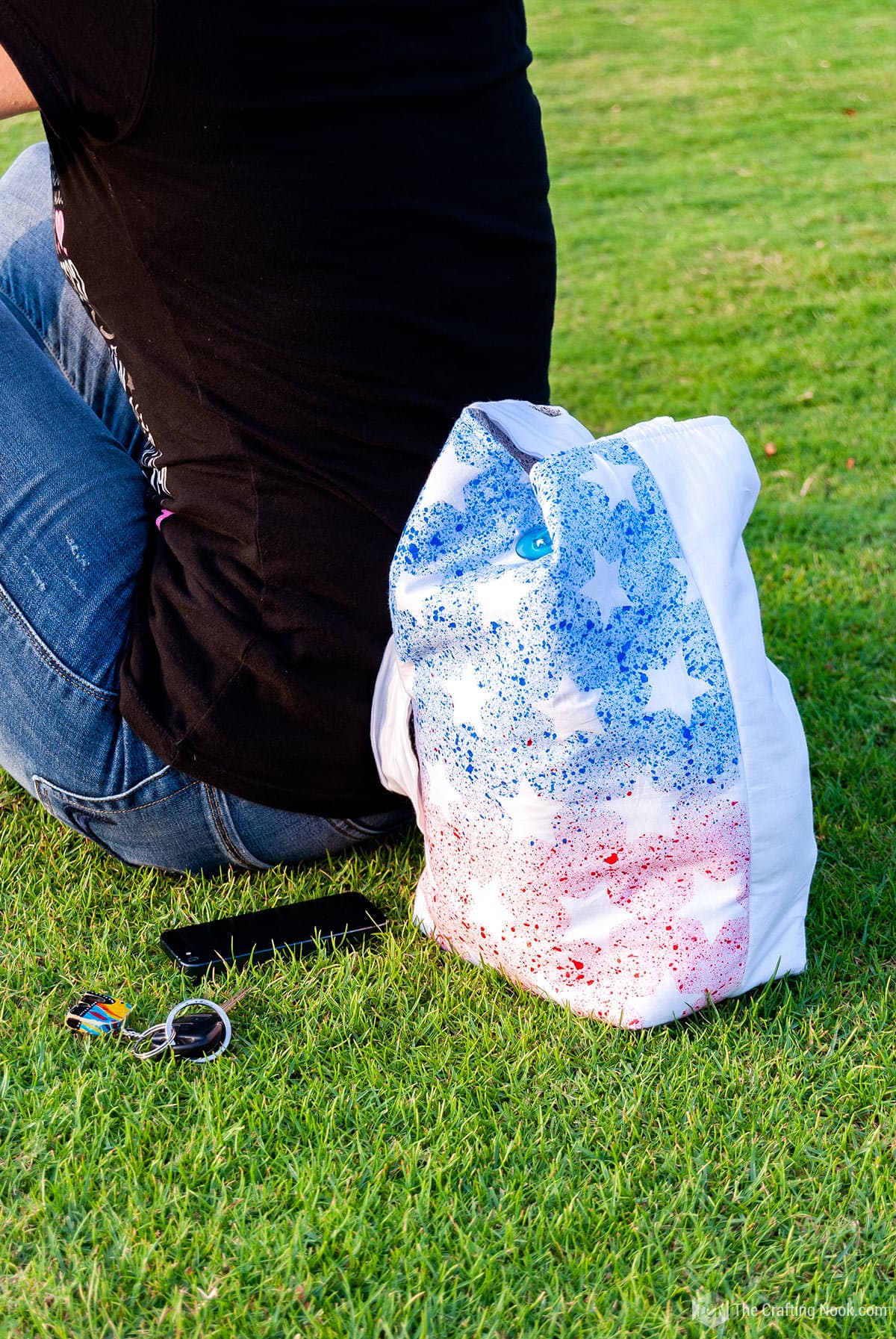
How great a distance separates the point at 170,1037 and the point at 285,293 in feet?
3.33

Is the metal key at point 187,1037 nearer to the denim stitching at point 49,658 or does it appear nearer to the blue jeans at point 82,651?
the blue jeans at point 82,651

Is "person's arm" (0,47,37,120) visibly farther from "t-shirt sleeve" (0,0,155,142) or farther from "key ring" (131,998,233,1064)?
"key ring" (131,998,233,1064)

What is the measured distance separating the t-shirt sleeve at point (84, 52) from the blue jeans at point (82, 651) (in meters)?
0.52

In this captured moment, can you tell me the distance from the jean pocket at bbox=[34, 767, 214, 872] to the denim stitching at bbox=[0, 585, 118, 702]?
0.48ft

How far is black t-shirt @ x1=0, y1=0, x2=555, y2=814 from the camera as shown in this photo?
163 cm

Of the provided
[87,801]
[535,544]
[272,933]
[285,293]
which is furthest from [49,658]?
[535,544]

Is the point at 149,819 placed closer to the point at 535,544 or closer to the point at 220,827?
the point at 220,827

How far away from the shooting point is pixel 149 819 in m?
1.99

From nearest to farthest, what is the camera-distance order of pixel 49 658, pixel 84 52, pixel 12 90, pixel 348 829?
1. pixel 84 52
2. pixel 12 90
3. pixel 49 658
4. pixel 348 829

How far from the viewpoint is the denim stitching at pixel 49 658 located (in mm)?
1920

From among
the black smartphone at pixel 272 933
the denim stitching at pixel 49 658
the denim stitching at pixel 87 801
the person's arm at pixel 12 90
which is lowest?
the black smartphone at pixel 272 933

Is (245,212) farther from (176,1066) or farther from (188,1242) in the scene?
(188,1242)

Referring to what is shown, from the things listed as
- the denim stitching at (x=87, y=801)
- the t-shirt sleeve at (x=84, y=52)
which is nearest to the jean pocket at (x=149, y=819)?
the denim stitching at (x=87, y=801)

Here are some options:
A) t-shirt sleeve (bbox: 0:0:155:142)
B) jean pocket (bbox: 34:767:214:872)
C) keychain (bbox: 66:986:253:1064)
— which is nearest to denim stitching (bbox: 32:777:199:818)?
jean pocket (bbox: 34:767:214:872)
